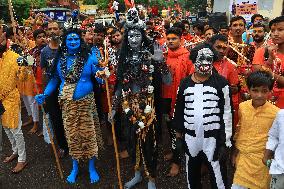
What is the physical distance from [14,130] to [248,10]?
7.05 metres

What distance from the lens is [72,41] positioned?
15.1ft

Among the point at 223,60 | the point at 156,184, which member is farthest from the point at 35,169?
the point at 223,60

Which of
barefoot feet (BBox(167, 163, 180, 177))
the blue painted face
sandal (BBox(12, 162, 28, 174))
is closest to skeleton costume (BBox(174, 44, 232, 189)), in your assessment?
barefoot feet (BBox(167, 163, 180, 177))

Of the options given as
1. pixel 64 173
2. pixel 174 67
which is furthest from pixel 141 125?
pixel 64 173

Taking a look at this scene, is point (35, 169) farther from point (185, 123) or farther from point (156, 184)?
point (185, 123)

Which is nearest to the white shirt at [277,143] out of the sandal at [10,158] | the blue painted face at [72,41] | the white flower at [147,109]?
the white flower at [147,109]

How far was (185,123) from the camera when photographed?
12.2ft

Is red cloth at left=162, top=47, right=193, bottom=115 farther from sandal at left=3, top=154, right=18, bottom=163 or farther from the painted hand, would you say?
sandal at left=3, top=154, right=18, bottom=163

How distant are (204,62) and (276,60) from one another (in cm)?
85

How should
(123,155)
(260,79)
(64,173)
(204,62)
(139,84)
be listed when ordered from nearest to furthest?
→ 1. (260,79)
2. (204,62)
3. (139,84)
4. (64,173)
5. (123,155)

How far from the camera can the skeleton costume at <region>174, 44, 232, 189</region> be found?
3.51 metres

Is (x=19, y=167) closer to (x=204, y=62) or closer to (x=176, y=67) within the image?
(x=176, y=67)

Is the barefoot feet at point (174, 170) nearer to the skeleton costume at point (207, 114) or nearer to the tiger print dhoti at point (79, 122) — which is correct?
the tiger print dhoti at point (79, 122)

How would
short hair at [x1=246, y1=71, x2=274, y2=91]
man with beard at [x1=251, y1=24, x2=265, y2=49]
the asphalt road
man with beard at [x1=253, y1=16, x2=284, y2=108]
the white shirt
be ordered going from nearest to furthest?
the white shirt
short hair at [x1=246, y1=71, x2=274, y2=91]
man with beard at [x1=253, y1=16, x2=284, y2=108]
the asphalt road
man with beard at [x1=251, y1=24, x2=265, y2=49]
